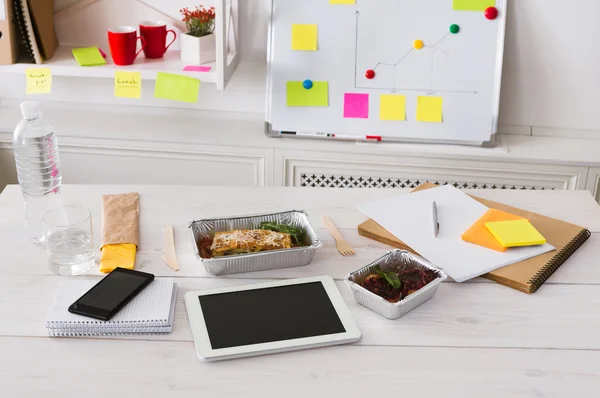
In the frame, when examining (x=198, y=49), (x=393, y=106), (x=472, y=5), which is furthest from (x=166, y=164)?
(x=472, y=5)

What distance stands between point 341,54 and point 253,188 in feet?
2.86

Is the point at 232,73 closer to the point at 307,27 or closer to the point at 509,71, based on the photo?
the point at 307,27

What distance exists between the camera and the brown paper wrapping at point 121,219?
1453 millimetres

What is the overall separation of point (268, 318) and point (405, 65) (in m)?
1.41

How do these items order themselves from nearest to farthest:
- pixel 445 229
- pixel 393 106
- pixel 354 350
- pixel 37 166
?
pixel 354 350 < pixel 445 229 < pixel 37 166 < pixel 393 106

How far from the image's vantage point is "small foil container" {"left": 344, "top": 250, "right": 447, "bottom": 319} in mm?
1221

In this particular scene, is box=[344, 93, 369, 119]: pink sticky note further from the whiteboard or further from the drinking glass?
the drinking glass

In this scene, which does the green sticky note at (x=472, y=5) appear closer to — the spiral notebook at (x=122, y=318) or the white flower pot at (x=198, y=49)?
the white flower pot at (x=198, y=49)

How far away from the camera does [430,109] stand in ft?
7.97

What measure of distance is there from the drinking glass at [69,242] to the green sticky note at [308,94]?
1.17 meters

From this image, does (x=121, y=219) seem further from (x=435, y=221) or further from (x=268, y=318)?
(x=435, y=221)

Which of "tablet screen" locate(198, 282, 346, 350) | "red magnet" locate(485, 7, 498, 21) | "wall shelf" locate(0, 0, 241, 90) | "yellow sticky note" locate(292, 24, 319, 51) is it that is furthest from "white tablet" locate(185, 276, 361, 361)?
"red magnet" locate(485, 7, 498, 21)

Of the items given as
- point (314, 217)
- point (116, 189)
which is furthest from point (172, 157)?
point (314, 217)

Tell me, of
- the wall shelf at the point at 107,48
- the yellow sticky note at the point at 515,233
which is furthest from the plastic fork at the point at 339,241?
the wall shelf at the point at 107,48
